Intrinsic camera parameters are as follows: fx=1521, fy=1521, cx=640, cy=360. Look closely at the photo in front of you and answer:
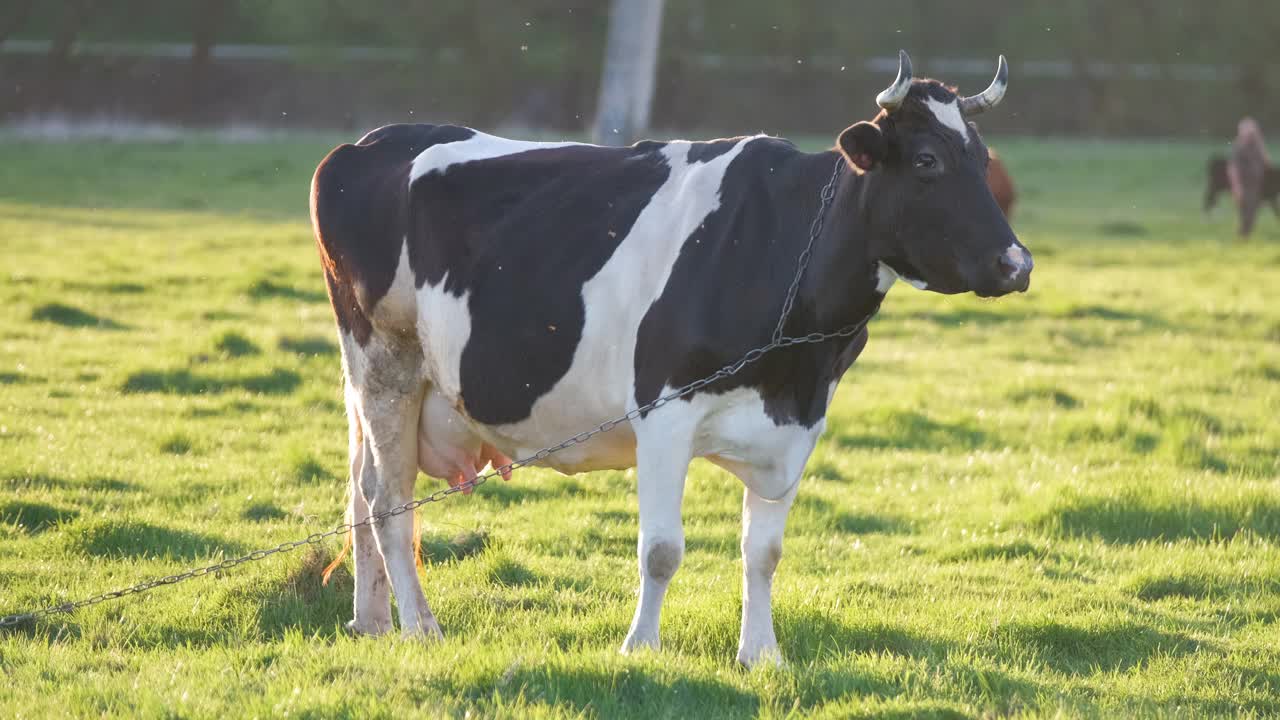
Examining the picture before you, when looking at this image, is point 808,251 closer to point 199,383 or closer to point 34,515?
point 34,515

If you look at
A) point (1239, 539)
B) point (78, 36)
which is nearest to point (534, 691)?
point (1239, 539)

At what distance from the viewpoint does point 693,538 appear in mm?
6793

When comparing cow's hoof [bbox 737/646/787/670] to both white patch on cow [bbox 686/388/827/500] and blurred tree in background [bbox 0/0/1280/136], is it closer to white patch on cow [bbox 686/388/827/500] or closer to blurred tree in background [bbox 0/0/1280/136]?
white patch on cow [bbox 686/388/827/500]

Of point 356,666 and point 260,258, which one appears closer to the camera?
point 356,666

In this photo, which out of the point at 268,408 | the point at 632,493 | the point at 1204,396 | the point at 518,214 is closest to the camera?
the point at 518,214

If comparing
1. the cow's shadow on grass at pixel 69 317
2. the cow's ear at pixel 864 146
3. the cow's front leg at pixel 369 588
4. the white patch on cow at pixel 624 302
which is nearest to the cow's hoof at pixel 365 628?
the cow's front leg at pixel 369 588

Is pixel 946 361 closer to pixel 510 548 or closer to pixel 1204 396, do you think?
pixel 1204 396

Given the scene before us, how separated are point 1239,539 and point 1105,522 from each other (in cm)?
58

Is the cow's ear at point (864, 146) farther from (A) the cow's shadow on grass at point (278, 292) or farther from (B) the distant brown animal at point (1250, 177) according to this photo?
(B) the distant brown animal at point (1250, 177)

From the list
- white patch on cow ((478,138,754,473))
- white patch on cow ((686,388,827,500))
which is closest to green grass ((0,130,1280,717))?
white patch on cow ((686,388,827,500))

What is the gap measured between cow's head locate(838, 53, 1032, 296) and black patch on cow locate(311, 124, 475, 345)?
1.69m

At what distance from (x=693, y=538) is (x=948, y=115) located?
280 centimetres

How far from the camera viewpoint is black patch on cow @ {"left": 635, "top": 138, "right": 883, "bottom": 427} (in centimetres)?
470

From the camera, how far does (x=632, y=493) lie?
763 centimetres
